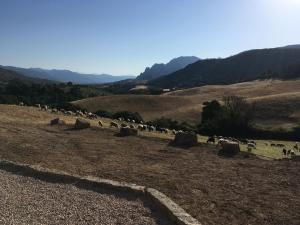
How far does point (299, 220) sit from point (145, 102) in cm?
8145

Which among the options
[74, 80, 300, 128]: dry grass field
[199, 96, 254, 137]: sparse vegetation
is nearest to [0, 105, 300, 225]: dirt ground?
[199, 96, 254, 137]: sparse vegetation

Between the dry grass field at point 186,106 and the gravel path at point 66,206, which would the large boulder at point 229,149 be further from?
the dry grass field at point 186,106

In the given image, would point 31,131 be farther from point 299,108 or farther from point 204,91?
point 204,91

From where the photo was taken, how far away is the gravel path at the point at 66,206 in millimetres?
11266

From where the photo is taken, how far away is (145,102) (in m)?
92.5

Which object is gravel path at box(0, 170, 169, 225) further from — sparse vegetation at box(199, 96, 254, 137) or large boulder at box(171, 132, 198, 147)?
sparse vegetation at box(199, 96, 254, 137)

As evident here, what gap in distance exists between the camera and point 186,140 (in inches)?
862

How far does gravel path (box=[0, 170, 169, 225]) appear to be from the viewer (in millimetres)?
11266

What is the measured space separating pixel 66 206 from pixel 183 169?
536 cm

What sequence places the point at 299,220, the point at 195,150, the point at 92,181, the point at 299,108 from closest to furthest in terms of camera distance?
the point at 299,220
the point at 92,181
the point at 195,150
the point at 299,108

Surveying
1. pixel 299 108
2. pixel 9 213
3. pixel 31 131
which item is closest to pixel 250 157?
pixel 9 213

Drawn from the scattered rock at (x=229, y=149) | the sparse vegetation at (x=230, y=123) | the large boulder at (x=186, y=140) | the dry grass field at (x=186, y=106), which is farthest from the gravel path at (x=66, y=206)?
→ the dry grass field at (x=186, y=106)

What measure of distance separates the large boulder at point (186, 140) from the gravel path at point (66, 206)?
8.19m

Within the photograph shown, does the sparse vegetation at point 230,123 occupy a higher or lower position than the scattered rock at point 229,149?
lower
